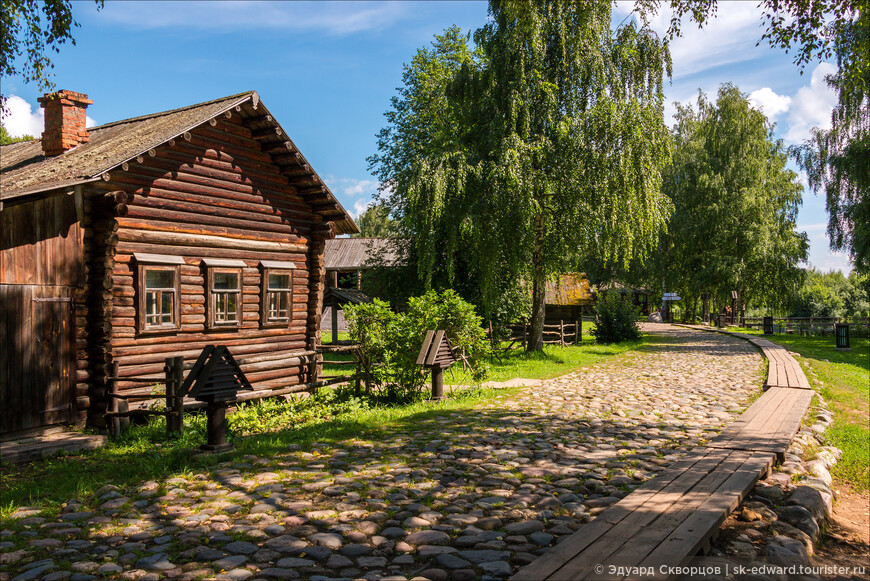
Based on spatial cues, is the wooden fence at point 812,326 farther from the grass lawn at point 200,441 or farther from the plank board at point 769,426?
the grass lawn at point 200,441

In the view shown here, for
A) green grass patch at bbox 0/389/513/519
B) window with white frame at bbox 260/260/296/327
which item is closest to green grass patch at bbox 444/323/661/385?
green grass patch at bbox 0/389/513/519

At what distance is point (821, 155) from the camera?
104ft

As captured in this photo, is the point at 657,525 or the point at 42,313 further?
the point at 42,313

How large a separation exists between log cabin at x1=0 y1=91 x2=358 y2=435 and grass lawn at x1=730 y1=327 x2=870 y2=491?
8342mm

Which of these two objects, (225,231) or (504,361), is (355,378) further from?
(504,361)

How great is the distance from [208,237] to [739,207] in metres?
35.5

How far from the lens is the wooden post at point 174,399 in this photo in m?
10.0

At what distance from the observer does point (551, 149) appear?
729 inches

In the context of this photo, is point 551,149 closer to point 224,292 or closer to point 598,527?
point 224,292

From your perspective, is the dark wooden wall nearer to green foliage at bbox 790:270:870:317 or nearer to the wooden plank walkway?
the wooden plank walkway

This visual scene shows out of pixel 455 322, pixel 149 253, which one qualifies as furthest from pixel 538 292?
pixel 149 253

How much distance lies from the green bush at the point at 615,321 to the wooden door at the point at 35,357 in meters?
23.6

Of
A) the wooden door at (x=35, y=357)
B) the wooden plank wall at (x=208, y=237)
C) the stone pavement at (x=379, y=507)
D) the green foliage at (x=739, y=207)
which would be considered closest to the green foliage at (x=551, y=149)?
the wooden plank wall at (x=208, y=237)

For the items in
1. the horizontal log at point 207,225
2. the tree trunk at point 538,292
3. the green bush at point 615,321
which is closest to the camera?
the horizontal log at point 207,225
